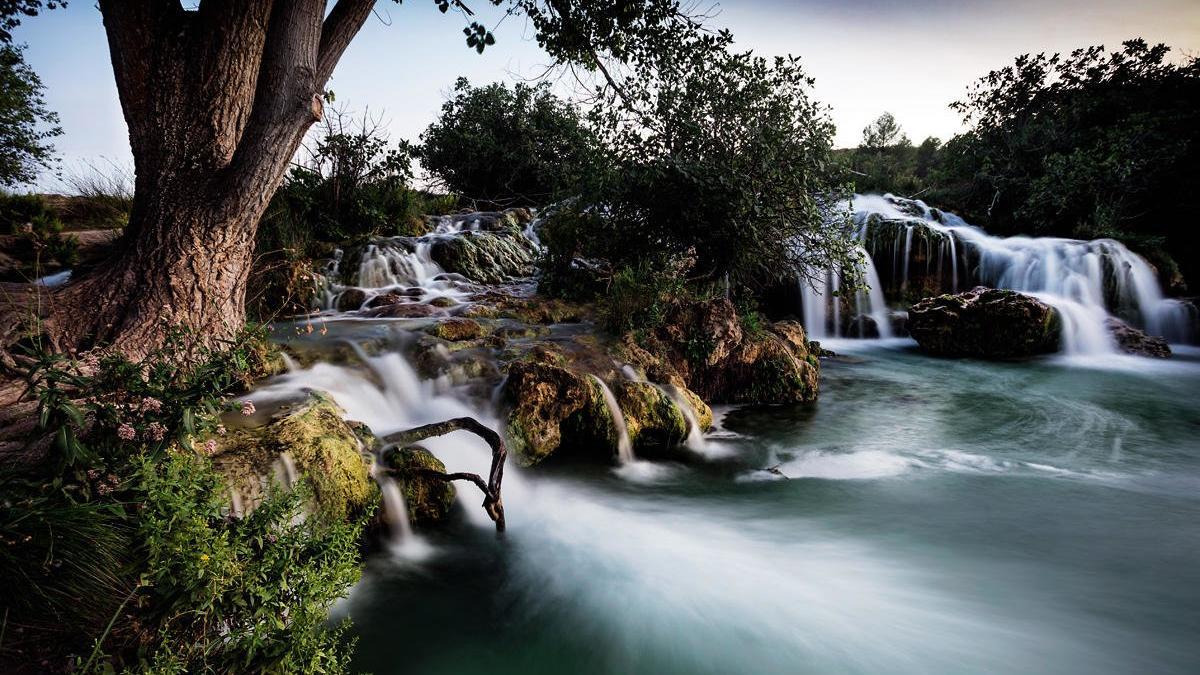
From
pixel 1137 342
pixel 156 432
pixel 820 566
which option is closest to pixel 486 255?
pixel 820 566

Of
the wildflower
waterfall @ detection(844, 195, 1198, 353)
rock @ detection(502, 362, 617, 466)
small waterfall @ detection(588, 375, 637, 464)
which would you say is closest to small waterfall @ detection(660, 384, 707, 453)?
small waterfall @ detection(588, 375, 637, 464)

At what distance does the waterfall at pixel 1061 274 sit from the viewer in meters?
12.2

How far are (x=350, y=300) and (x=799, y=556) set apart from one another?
8.22 meters

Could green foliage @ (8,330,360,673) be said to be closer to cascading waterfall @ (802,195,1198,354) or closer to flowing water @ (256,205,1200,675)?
flowing water @ (256,205,1200,675)

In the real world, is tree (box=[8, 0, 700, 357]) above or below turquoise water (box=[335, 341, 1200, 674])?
above

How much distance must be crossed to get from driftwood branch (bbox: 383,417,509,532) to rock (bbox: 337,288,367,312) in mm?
5718

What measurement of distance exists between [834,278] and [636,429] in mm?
9798

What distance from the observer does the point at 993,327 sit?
11352 mm

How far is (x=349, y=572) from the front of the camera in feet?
7.04

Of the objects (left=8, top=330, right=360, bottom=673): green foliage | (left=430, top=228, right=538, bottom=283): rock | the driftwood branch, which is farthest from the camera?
(left=430, top=228, right=538, bottom=283): rock

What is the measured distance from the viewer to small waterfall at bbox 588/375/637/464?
18.4 ft

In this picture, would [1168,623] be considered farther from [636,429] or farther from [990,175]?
[990,175]

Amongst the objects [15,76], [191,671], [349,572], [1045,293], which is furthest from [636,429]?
[15,76]

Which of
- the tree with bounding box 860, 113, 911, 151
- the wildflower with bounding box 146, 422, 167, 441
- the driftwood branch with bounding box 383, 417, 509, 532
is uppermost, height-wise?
the tree with bounding box 860, 113, 911, 151
